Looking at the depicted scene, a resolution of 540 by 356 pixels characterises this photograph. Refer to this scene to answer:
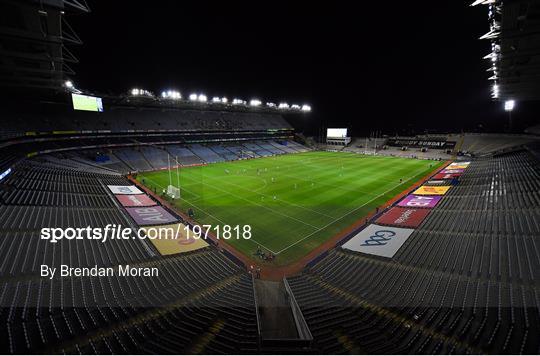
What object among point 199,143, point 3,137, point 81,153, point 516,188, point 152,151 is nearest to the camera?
point 516,188

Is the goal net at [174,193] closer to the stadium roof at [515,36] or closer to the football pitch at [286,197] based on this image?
the football pitch at [286,197]

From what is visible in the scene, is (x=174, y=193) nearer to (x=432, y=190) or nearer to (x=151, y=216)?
(x=151, y=216)

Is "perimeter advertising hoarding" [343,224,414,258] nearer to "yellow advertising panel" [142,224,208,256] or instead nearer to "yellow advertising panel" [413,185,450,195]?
"yellow advertising panel" [142,224,208,256]

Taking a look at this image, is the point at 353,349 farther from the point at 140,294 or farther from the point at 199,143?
the point at 199,143

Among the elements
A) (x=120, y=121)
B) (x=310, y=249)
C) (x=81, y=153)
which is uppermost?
(x=120, y=121)

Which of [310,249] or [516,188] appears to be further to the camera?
[516,188]

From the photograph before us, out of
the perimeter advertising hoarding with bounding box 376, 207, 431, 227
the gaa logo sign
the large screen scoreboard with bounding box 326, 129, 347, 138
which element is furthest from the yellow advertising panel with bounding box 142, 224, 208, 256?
the large screen scoreboard with bounding box 326, 129, 347, 138

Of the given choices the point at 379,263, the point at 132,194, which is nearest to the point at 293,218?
the point at 379,263
